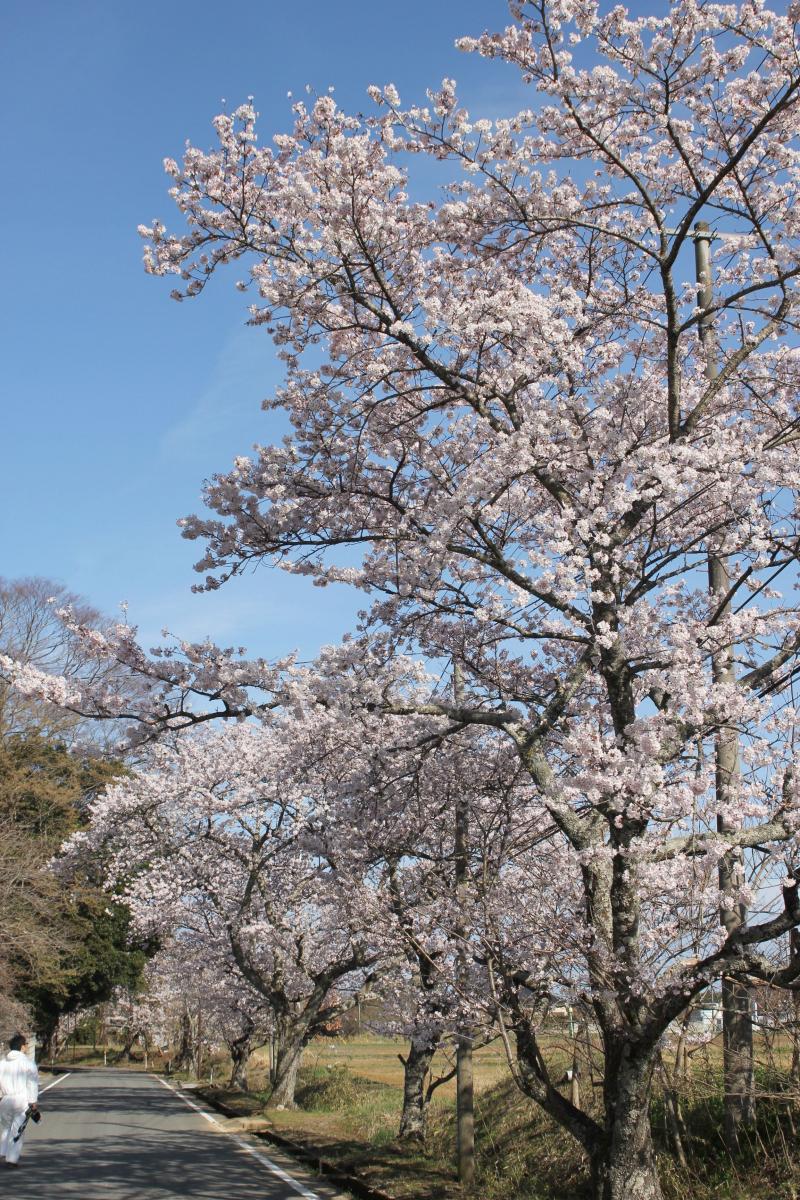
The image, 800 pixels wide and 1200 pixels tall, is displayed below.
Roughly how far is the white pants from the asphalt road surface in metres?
0.31

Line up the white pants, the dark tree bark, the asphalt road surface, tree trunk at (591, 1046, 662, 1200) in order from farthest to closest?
the dark tree bark
the white pants
the asphalt road surface
tree trunk at (591, 1046, 662, 1200)

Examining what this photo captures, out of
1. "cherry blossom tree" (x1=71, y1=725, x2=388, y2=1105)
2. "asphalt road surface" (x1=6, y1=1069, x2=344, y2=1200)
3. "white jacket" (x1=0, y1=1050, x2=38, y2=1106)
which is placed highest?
"cherry blossom tree" (x1=71, y1=725, x2=388, y2=1105)

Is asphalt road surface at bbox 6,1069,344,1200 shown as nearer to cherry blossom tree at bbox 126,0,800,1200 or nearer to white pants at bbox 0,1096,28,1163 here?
white pants at bbox 0,1096,28,1163

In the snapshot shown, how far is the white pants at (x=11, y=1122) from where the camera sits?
1130 centimetres

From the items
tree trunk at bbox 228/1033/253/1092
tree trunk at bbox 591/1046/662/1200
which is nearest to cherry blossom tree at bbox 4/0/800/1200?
tree trunk at bbox 591/1046/662/1200

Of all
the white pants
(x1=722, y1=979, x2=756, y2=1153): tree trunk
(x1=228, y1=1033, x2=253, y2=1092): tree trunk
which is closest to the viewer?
(x1=722, y1=979, x2=756, y2=1153): tree trunk

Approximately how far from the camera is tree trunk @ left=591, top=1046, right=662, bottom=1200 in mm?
7020

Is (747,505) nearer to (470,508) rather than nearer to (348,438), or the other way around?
(470,508)

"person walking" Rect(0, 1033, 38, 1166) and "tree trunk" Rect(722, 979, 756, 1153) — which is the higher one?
"tree trunk" Rect(722, 979, 756, 1153)

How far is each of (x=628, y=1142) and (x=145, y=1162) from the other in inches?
366

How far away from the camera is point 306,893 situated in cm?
2262

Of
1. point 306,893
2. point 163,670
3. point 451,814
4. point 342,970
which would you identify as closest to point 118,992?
point 306,893

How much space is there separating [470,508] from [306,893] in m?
16.7

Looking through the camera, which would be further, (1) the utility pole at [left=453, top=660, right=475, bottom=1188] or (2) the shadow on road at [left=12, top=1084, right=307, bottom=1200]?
(2) the shadow on road at [left=12, top=1084, right=307, bottom=1200]
